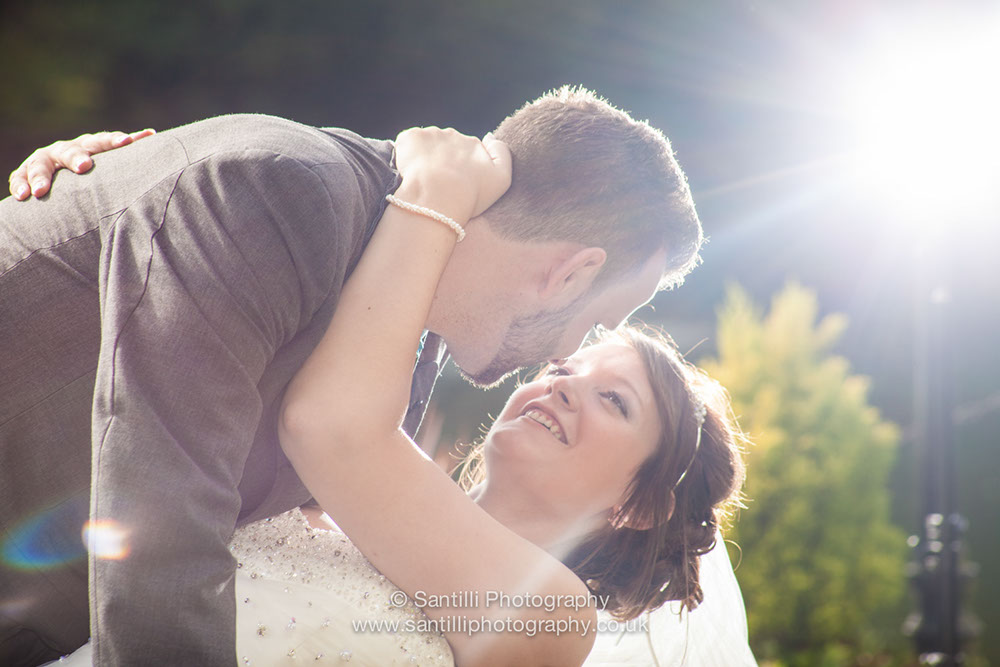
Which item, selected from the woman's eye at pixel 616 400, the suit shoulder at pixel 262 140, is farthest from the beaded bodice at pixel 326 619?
the woman's eye at pixel 616 400

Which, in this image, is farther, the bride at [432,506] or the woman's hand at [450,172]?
the woman's hand at [450,172]

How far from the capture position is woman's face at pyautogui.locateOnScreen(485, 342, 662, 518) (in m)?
2.63

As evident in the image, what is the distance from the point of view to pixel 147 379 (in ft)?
4.23

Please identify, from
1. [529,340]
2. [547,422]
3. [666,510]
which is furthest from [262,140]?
[666,510]

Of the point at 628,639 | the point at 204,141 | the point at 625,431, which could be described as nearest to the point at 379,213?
the point at 204,141

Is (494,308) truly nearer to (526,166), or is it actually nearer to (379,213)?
(526,166)

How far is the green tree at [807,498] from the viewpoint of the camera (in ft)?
20.8

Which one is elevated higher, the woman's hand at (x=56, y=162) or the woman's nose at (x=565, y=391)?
the woman's hand at (x=56, y=162)

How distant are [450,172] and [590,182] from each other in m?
0.50

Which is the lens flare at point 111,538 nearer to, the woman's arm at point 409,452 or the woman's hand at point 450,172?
the woman's arm at point 409,452

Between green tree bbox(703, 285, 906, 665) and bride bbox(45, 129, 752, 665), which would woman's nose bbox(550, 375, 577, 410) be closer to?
bride bbox(45, 129, 752, 665)

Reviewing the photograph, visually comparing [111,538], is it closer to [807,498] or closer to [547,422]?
[547,422]

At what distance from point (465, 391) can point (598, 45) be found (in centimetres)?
472

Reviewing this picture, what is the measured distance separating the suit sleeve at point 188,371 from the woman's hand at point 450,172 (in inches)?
8.7
